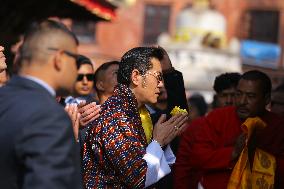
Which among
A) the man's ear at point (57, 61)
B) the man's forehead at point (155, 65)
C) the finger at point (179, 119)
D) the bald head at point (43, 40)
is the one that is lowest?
the finger at point (179, 119)

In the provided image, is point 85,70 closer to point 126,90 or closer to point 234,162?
point 234,162

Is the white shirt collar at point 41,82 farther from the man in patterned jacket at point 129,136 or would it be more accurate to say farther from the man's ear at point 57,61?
the man in patterned jacket at point 129,136

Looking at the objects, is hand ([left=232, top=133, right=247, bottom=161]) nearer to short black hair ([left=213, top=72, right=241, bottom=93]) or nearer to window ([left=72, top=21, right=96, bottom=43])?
short black hair ([left=213, top=72, right=241, bottom=93])

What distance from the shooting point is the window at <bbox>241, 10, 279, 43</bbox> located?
29.6 metres

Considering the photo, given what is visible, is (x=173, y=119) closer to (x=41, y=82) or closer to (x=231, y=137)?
(x=231, y=137)

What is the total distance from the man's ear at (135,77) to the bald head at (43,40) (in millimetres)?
1009

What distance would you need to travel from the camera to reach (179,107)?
14.6 ft

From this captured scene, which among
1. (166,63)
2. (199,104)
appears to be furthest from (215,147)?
(199,104)

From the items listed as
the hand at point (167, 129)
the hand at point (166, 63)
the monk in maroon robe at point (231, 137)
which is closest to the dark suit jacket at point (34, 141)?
the hand at point (167, 129)

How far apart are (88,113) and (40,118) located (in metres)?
1.04

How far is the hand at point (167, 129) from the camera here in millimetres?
3723

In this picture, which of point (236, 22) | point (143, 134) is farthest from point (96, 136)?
point (236, 22)

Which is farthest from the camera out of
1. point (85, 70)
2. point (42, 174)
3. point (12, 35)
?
point (12, 35)

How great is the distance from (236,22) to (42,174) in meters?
27.5
